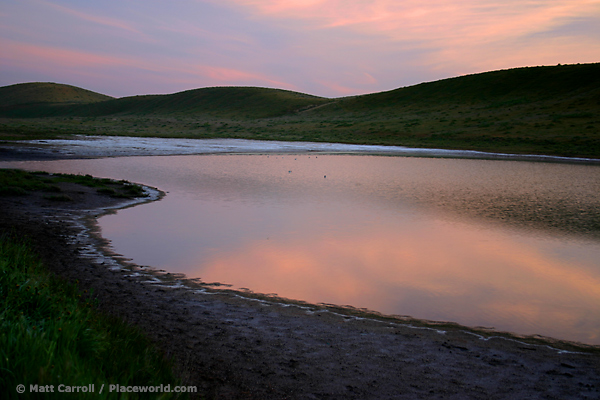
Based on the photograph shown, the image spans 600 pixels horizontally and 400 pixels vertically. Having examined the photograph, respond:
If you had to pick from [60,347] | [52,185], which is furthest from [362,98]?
[60,347]

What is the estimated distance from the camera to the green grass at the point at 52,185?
52.8 ft

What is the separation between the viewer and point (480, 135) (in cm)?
6041

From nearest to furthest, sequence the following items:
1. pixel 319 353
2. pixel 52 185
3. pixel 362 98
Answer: pixel 319 353 < pixel 52 185 < pixel 362 98

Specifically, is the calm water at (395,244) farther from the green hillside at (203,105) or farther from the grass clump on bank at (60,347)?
the green hillside at (203,105)

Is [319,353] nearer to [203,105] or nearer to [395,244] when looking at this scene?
[395,244]

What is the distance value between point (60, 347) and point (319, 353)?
322cm

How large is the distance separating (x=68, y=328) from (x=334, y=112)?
106m

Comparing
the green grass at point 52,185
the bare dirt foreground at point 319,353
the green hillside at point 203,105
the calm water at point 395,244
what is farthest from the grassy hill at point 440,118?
the bare dirt foreground at point 319,353

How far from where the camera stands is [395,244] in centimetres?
1192

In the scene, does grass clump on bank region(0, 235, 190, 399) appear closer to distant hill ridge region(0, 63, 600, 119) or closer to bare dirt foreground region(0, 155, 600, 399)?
bare dirt foreground region(0, 155, 600, 399)

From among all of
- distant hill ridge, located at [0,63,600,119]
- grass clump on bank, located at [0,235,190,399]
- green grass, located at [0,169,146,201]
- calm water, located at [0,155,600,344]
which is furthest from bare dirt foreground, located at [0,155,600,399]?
distant hill ridge, located at [0,63,600,119]

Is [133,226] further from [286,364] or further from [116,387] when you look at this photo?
Answer: [116,387]

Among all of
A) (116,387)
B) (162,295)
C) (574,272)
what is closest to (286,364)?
(116,387)

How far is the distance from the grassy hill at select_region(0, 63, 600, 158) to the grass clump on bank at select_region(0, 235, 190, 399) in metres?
50.5
